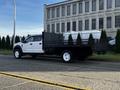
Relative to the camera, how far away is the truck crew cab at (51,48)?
20906 mm

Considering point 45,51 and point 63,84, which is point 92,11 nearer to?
point 45,51

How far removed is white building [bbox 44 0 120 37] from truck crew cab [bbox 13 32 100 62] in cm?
4321

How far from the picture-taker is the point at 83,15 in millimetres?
73938

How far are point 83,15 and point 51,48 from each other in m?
52.7

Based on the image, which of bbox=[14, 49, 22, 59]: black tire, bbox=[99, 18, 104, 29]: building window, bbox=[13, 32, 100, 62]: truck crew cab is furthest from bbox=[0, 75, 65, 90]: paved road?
bbox=[99, 18, 104, 29]: building window

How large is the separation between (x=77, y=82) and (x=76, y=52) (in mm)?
10018

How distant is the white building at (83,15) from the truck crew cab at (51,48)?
43.2m

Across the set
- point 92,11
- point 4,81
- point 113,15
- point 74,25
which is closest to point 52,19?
point 74,25

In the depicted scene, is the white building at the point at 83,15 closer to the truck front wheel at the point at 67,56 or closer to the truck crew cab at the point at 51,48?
the truck crew cab at the point at 51,48

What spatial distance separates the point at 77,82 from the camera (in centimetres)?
1098

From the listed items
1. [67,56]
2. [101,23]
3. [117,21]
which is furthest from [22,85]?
[101,23]

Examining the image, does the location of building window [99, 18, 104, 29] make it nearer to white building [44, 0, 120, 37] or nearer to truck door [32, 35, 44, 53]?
white building [44, 0, 120, 37]

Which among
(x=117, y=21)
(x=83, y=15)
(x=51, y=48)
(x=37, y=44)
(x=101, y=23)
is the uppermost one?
(x=83, y=15)

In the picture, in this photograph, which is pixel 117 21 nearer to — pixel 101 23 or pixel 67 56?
pixel 101 23
